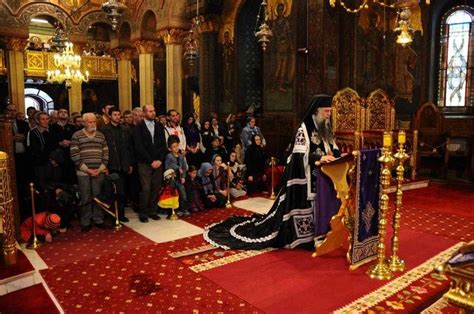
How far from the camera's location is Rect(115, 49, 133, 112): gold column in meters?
17.9

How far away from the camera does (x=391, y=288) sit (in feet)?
12.4

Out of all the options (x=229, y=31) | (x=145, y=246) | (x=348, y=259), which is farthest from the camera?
(x=229, y=31)

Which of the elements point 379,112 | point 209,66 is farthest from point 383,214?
point 209,66

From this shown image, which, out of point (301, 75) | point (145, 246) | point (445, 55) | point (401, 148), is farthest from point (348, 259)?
point (445, 55)

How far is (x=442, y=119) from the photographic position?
1048 cm

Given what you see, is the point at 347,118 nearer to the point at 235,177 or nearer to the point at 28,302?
the point at 235,177

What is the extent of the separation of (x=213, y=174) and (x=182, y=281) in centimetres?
350

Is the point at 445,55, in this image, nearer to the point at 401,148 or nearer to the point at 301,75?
the point at 301,75

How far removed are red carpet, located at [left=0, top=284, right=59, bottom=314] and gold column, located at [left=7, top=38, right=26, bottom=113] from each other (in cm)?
1255

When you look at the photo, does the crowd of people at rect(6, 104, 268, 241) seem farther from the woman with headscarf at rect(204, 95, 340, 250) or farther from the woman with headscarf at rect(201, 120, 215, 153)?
the woman with headscarf at rect(204, 95, 340, 250)

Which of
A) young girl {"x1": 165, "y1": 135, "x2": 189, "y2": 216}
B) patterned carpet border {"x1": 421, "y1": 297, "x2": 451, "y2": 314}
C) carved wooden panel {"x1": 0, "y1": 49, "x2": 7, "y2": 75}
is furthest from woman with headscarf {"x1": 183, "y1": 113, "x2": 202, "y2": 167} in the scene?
carved wooden panel {"x1": 0, "y1": 49, "x2": 7, "y2": 75}

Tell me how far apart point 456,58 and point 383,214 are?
10.6 meters

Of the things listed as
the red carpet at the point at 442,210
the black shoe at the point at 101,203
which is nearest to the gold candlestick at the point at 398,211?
the red carpet at the point at 442,210

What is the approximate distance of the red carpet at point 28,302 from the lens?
350 centimetres
